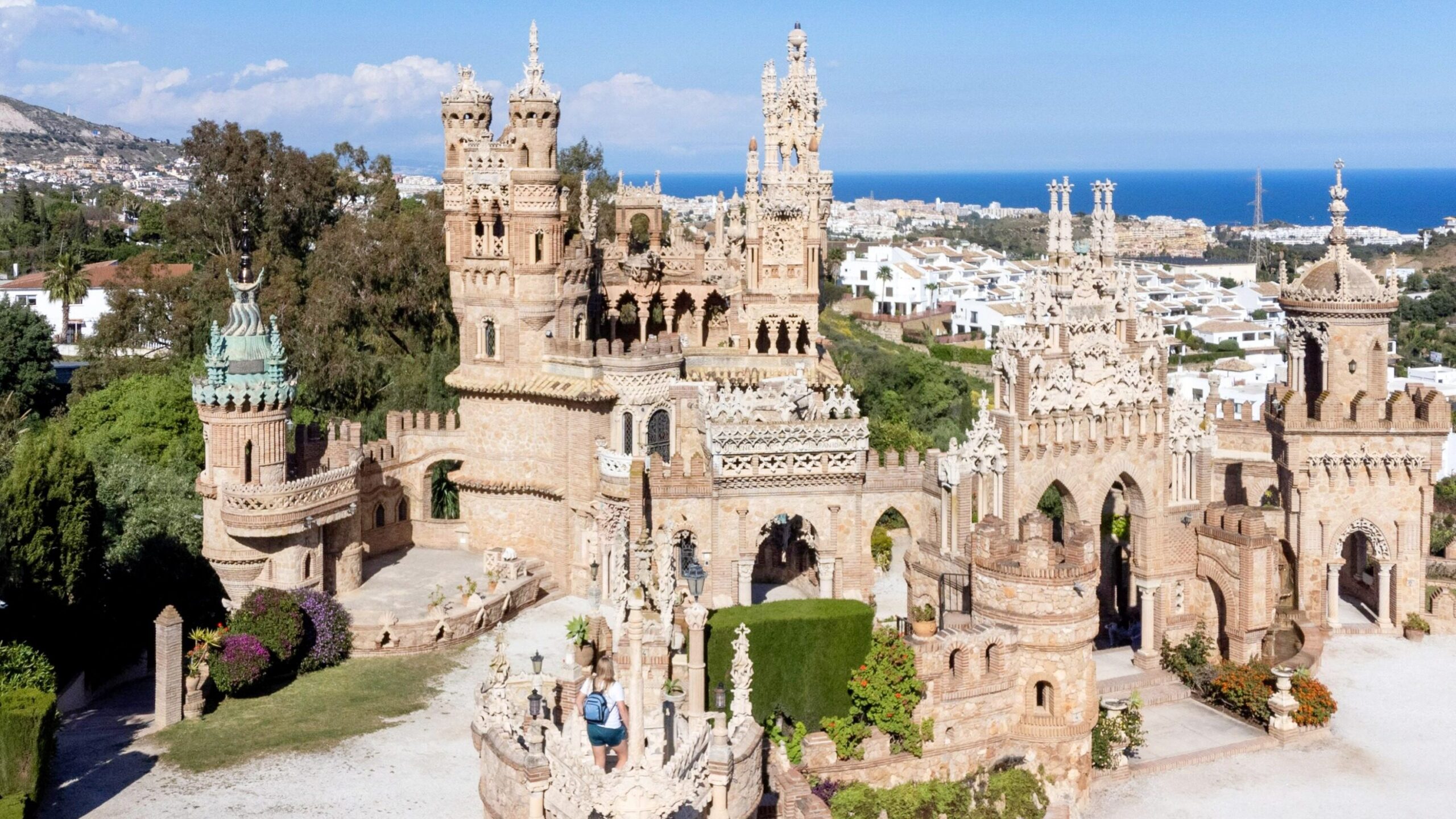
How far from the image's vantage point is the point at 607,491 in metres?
37.6

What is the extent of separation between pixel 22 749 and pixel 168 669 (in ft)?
16.8

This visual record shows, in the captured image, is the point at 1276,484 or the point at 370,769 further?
the point at 1276,484

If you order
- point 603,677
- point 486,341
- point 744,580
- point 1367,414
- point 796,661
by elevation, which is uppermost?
point 486,341

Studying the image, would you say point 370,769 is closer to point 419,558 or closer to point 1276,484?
point 419,558

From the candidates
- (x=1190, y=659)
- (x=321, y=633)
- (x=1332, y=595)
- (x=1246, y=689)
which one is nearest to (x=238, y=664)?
(x=321, y=633)

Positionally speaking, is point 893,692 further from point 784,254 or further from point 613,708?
point 784,254

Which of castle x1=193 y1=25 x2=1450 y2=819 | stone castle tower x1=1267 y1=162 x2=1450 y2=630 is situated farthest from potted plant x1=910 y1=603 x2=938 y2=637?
stone castle tower x1=1267 y1=162 x2=1450 y2=630

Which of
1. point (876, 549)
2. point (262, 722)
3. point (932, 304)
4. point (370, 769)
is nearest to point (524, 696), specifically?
point (370, 769)

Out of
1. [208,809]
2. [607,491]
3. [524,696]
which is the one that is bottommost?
[208,809]

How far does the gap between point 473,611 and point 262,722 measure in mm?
6755

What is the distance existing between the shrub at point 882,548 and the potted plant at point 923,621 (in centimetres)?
994

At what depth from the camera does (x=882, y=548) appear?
4484cm

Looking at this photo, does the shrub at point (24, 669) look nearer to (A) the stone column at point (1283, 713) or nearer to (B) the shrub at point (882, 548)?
(B) the shrub at point (882, 548)

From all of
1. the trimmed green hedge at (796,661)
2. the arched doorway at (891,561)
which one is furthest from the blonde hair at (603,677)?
the arched doorway at (891,561)
